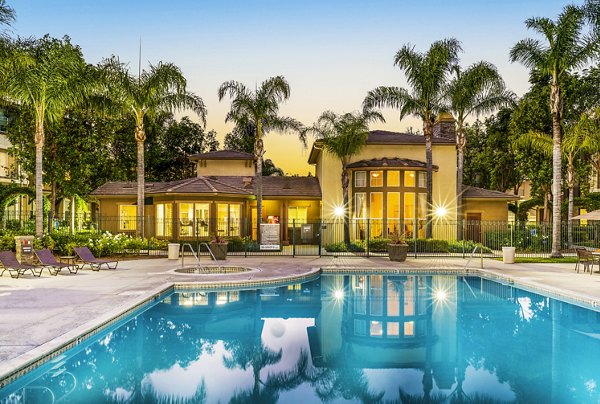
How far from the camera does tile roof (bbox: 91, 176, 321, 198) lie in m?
28.4

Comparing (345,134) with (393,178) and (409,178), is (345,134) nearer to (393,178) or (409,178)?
(393,178)

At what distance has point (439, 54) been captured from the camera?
2612cm

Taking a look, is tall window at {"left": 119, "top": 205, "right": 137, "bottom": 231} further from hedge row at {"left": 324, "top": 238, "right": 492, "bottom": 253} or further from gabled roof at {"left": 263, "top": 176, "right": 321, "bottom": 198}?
hedge row at {"left": 324, "top": 238, "right": 492, "bottom": 253}

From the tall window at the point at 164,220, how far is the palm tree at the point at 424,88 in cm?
1301

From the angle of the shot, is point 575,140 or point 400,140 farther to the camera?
point 400,140

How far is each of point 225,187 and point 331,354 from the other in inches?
844

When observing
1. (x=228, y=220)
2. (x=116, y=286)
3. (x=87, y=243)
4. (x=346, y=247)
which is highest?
(x=228, y=220)

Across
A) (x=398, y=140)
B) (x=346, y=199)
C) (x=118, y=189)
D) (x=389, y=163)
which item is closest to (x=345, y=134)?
(x=389, y=163)

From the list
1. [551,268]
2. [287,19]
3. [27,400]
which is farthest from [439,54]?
[27,400]

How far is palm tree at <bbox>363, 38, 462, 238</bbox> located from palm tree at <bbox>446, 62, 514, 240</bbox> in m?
0.89

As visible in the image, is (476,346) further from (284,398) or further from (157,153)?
(157,153)

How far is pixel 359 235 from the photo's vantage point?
29.5 metres

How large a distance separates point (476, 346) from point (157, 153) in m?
38.3

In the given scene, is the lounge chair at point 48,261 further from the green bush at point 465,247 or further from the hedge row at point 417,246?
the green bush at point 465,247
